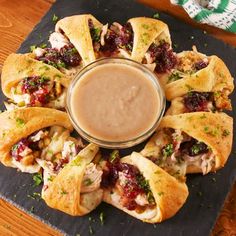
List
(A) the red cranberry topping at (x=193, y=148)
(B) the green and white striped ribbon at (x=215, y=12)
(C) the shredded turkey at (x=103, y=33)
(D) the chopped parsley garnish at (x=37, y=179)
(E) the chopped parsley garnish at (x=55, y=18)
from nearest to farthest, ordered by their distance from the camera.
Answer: (A) the red cranberry topping at (x=193, y=148) < (D) the chopped parsley garnish at (x=37, y=179) < (C) the shredded turkey at (x=103, y=33) < (B) the green and white striped ribbon at (x=215, y=12) < (E) the chopped parsley garnish at (x=55, y=18)

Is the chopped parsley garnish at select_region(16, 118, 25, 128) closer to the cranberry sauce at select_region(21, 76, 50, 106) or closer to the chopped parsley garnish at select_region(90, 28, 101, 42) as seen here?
the cranberry sauce at select_region(21, 76, 50, 106)

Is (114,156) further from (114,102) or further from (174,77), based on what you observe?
(174,77)

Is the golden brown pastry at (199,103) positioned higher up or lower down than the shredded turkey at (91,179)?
higher up

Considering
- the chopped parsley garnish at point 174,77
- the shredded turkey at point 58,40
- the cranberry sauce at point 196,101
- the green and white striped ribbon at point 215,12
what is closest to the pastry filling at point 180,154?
the cranberry sauce at point 196,101

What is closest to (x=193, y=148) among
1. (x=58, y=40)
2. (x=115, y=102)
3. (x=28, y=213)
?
(x=115, y=102)

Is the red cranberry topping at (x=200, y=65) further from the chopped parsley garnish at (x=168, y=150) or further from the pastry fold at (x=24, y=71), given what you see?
the pastry fold at (x=24, y=71)

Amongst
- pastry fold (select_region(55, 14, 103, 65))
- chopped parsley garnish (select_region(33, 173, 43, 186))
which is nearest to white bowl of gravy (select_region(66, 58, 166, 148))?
pastry fold (select_region(55, 14, 103, 65))
